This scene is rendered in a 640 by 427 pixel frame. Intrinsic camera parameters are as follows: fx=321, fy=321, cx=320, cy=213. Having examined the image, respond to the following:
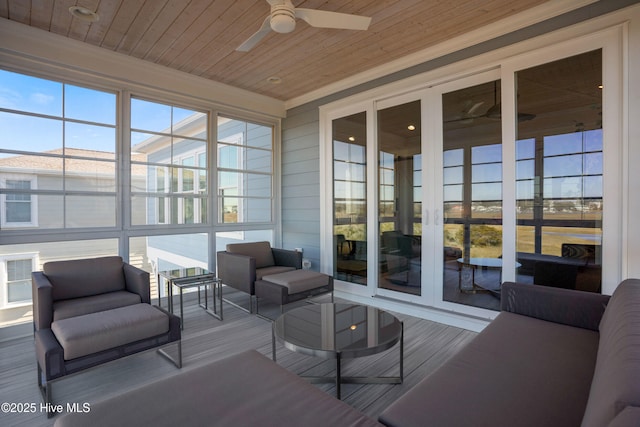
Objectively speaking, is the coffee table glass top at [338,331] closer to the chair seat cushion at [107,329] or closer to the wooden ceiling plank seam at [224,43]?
the chair seat cushion at [107,329]

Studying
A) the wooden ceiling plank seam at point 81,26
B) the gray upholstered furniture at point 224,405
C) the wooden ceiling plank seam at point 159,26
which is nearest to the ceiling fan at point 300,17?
the wooden ceiling plank seam at point 159,26

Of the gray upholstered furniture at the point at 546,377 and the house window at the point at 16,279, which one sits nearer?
the gray upholstered furniture at the point at 546,377

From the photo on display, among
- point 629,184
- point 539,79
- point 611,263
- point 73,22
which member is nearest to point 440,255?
point 611,263

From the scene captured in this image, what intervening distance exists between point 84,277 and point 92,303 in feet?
1.39

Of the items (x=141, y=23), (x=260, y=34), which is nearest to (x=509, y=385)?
(x=260, y=34)

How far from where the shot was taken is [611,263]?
2.58 meters

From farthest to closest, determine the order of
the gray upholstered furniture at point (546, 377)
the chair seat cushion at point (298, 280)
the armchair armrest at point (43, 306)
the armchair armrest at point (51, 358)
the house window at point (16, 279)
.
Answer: the chair seat cushion at point (298, 280) < the house window at point (16, 279) < the armchair armrest at point (43, 306) < the armchair armrest at point (51, 358) < the gray upholstered furniture at point (546, 377)

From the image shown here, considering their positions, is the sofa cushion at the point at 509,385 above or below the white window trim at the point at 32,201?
below

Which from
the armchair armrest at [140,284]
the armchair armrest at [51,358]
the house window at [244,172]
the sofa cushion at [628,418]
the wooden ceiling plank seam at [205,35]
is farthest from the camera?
the house window at [244,172]

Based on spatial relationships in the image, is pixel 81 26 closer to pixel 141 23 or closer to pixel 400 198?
pixel 141 23

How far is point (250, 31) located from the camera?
126 inches

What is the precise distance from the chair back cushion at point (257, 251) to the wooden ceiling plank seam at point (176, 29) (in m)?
2.44

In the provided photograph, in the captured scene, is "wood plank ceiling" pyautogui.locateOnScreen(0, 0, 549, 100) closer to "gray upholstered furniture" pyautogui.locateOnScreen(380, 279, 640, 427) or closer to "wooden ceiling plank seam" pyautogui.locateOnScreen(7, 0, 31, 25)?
"wooden ceiling plank seam" pyautogui.locateOnScreen(7, 0, 31, 25)

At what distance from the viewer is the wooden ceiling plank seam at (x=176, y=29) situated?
9.19ft
